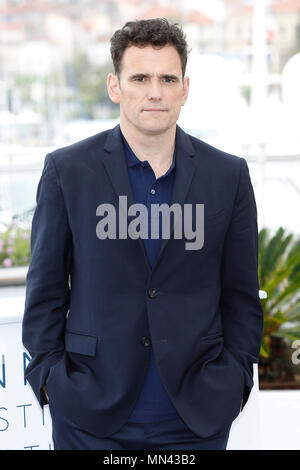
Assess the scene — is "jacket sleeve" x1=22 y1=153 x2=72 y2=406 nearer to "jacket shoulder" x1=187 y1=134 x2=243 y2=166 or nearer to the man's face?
the man's face

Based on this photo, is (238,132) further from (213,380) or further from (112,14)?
(112,14)

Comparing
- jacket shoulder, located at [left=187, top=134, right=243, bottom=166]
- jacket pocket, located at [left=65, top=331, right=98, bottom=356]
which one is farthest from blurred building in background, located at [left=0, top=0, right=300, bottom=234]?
jacket pocket, located at [left=65, top=331, right=98, bottom=356]

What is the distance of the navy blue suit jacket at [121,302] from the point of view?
1553 millimetres

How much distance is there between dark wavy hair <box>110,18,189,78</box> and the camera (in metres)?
1.57

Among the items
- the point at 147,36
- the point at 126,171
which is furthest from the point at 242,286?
the point at 147,36

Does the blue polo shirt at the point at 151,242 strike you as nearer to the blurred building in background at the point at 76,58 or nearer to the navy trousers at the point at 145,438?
the navy trousers at the point at 145,438

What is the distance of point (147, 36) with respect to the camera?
5.16 ft

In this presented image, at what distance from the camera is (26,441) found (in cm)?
215

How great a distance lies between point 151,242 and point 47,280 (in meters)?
0.25

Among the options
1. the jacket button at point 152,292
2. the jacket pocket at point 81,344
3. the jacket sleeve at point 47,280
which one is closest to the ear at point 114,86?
the jacket sleeve at point 47,280

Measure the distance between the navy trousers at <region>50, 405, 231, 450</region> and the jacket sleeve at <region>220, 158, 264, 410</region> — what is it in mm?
188

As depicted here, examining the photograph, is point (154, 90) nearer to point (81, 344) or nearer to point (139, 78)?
point (139, 78)

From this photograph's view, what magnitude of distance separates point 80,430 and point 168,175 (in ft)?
2.01

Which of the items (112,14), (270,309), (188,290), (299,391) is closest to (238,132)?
(270,309)
